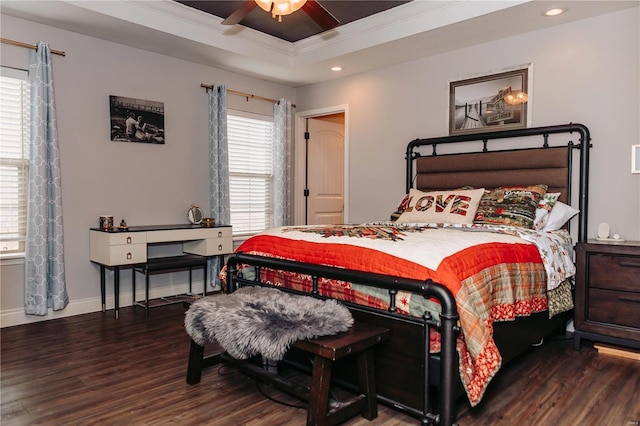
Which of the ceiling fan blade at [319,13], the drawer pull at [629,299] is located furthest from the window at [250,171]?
the drawer pull at [629,299]

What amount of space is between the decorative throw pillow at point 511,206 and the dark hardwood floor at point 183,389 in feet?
3.09

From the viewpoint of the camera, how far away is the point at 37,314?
3.69 m

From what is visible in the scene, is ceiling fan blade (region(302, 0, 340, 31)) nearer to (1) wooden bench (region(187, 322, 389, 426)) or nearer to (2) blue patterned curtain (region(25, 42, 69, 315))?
(1) wooden bench (region(187, 322, 389, 426))

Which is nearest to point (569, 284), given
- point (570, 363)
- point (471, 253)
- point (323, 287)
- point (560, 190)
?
point (570, 363)

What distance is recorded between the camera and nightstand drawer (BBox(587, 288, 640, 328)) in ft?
9.63

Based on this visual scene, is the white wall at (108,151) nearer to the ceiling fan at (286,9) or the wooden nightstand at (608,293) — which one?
the ceiling fan at (286,9)

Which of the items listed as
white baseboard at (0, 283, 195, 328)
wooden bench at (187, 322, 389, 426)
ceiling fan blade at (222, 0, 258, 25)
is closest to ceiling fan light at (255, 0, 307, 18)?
ceiling fan blade at (222, 0, 258, 25)

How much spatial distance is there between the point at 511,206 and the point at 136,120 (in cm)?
347

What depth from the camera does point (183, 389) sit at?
2.46 m

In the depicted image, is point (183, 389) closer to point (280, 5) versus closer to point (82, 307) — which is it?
point (82, 307)

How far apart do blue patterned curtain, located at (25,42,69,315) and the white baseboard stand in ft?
0.39

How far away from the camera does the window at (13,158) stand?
3.64 m

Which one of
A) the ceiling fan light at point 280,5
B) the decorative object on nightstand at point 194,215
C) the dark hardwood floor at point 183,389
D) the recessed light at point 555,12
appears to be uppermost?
the recessed light at point 555,12

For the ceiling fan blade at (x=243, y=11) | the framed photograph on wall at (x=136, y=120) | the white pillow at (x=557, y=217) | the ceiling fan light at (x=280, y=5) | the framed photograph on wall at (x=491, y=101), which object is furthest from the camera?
the framed photograph on wall at (x=136, y=120)
